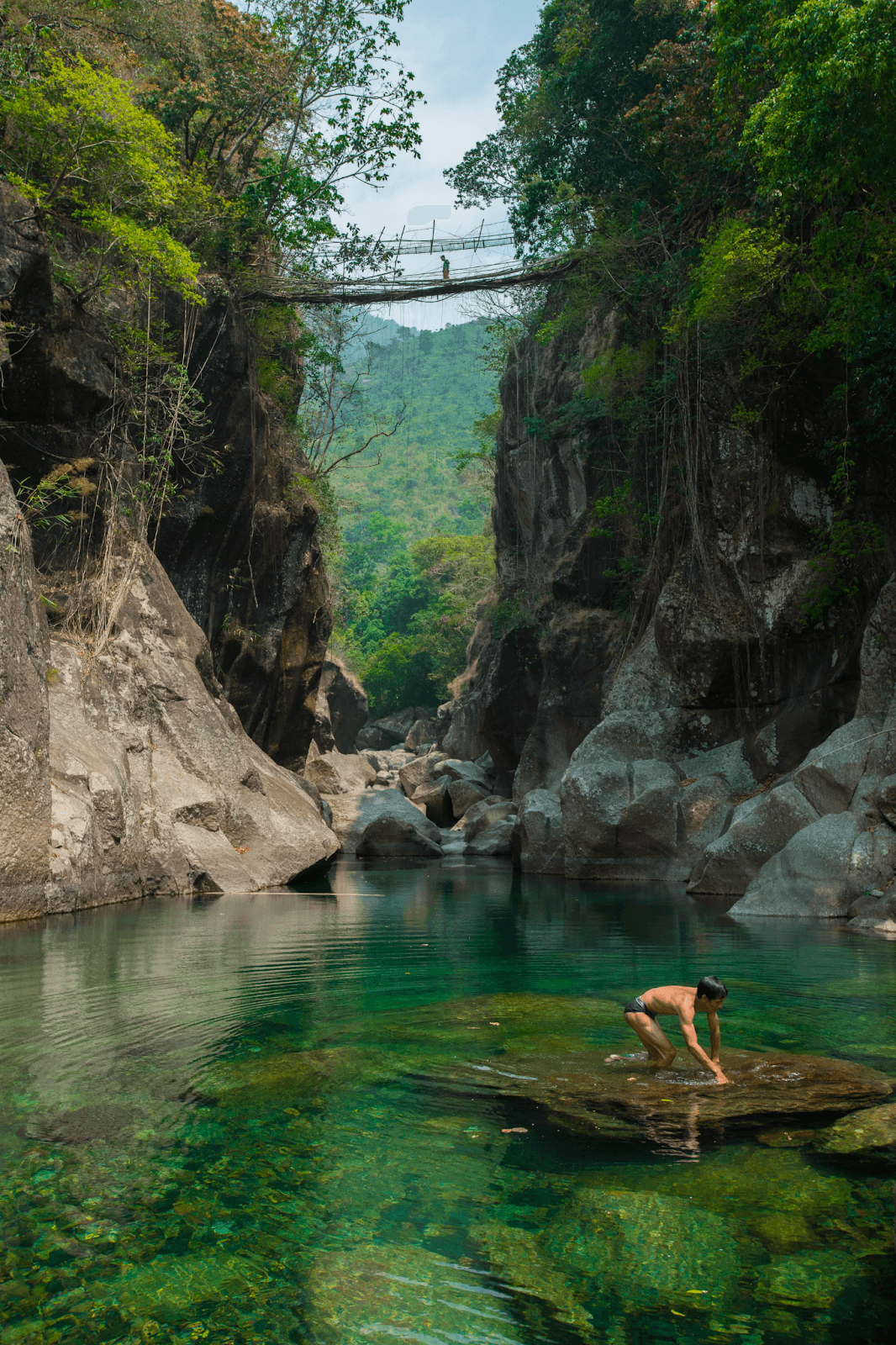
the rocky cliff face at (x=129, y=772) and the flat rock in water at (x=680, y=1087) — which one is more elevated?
the rocky cliff face at (x=129, y=772)

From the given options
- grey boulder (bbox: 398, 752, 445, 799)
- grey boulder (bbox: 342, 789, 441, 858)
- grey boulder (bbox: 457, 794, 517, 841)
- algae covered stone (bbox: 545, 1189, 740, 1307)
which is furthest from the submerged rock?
grey boulder (bbox: 398, 752, 445, 799)

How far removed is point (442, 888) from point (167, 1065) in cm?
1186

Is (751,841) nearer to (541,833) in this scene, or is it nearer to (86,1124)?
(541,833)

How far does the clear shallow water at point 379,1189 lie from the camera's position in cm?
244

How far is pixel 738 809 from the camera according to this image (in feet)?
50.2

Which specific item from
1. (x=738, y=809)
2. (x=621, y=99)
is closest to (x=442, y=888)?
(x=738, y=809)

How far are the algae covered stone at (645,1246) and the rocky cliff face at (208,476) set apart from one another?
40.1 feet

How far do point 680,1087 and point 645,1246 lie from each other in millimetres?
1636

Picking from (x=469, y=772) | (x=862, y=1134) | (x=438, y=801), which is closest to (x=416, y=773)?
(x=438, y=801)

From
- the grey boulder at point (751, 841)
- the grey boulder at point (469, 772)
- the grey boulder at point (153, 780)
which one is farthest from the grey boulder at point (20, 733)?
the grey boulder at point (469, 772)

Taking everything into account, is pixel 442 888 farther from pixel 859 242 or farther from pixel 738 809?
pixel 859 242

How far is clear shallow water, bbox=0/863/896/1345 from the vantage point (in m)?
2.44

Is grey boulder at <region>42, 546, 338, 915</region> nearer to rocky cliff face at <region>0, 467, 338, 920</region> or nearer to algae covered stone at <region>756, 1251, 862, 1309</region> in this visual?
rocky cliff face at <region>0, 467, 338, 920</region>

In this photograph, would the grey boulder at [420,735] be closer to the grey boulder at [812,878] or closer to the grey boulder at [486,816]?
the grey boulder at [486,816]
